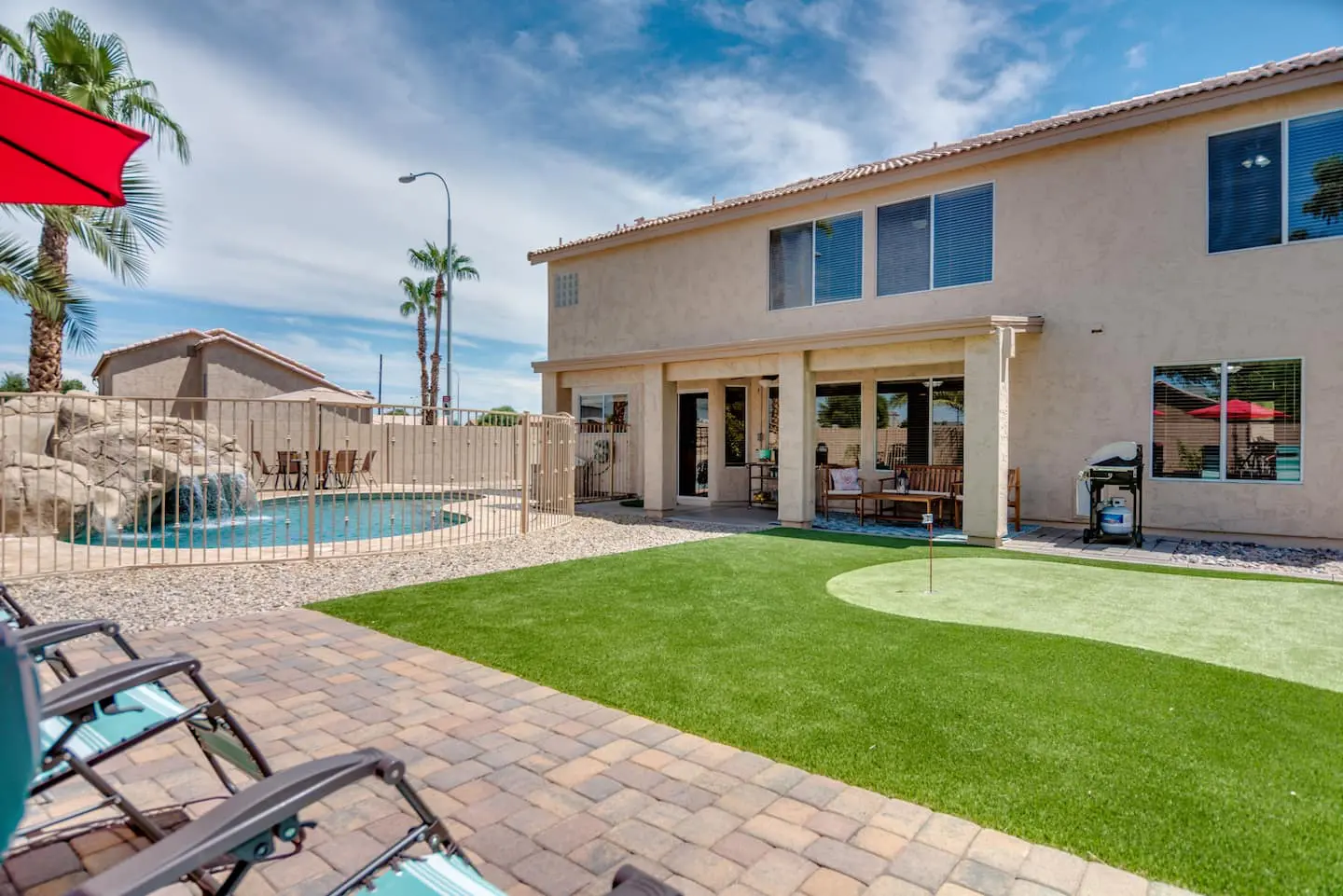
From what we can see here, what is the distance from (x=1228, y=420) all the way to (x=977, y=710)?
9.48 m

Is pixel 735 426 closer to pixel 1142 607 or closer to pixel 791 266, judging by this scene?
pixel 791 266

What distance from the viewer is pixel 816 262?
14758 millimetres

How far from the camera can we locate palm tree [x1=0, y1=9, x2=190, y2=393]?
11.4 metres

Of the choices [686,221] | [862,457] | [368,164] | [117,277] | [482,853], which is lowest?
[482,853]

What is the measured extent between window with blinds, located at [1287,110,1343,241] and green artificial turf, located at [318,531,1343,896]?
A: 816 cm

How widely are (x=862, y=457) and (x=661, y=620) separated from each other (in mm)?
9691

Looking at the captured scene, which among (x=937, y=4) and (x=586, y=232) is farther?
(x=586, y=232)

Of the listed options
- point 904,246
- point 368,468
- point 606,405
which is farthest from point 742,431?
point 368,468

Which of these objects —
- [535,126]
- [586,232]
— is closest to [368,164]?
[535,126]

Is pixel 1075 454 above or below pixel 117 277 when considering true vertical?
below

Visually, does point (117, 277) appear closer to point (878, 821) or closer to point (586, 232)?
point (586, 232)

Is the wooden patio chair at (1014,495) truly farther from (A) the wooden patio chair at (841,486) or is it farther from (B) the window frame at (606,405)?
(B) the window frame at (606,405)

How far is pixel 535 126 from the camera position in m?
15.3

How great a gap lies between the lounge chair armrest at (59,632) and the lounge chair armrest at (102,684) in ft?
1.56
